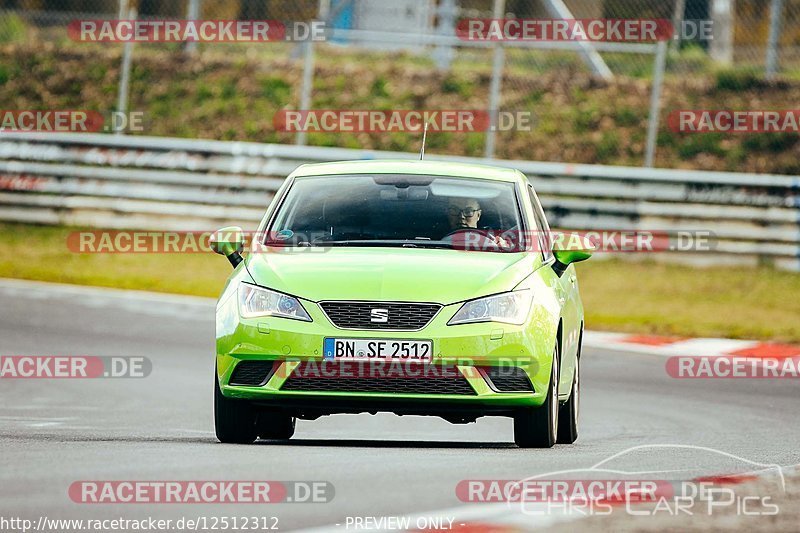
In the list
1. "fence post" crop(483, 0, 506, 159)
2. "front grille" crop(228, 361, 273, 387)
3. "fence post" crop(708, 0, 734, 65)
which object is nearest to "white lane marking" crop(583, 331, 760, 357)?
"fence post" crop(483, 0, 506, 159)

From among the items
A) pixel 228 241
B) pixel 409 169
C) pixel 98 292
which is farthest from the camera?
pixel 98 292

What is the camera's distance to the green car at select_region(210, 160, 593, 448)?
8.69m

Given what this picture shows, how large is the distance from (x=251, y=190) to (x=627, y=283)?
506 cm

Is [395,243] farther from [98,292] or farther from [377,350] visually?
[98,292]

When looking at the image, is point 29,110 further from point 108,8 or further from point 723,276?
Result: point 723,276

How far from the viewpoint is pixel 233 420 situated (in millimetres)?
9109

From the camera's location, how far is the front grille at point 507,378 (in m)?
8.79

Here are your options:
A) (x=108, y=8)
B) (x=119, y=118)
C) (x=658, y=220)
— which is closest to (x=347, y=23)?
(x=119, y=118)

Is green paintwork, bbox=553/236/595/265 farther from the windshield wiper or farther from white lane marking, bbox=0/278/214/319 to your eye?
white lane marking, bbox=0/278/214/319

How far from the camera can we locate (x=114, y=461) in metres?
7.81

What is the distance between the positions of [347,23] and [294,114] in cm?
238

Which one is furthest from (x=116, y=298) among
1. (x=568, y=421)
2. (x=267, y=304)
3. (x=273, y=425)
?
(x=267, y=304)

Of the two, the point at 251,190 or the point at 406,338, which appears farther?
the point at 251,190

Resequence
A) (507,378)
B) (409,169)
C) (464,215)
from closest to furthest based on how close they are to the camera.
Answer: (507,378) < (464,215) < (409,169)
